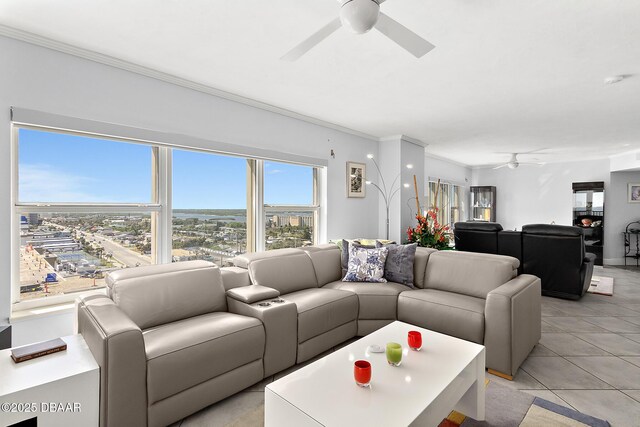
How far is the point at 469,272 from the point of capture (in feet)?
10.4

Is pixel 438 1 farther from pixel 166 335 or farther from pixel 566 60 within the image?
pixel 166 335

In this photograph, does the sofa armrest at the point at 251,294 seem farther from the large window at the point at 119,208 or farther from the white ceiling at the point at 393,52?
the white ceiling at the point at 393,52

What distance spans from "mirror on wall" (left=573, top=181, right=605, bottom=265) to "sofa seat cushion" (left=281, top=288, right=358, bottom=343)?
7041 mm

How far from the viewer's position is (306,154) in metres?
4.31

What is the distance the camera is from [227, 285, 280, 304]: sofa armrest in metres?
2.53

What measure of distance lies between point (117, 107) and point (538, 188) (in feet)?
30.6

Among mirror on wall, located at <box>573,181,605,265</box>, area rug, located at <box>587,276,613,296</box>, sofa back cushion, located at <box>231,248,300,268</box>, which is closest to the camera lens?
sofa back cushion, located at <box>231,248,300,268</box>

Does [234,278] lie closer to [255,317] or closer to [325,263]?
[255,317]

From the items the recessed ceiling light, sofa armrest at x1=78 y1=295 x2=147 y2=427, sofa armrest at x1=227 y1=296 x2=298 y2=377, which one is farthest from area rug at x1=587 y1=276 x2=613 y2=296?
sofa armrest at x1=78 y1=295 x2=147 y2=427

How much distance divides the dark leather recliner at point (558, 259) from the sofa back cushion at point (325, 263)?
9.70ft

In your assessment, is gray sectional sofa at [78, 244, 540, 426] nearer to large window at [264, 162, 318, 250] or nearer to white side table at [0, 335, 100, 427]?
white side table at [0, 335, 100, 427]

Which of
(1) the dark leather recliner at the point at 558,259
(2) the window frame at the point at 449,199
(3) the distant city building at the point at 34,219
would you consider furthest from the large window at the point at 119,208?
(2) the window frame at the point at 449,199

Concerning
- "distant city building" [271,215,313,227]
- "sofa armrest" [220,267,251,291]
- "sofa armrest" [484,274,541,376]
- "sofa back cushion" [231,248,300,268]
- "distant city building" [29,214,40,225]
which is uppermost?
"distant city building" [29,214,40,225]

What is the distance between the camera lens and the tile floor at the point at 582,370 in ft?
6.68
